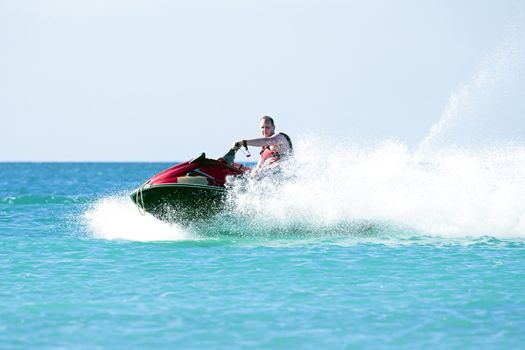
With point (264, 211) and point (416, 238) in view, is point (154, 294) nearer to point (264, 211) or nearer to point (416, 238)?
point (264, 211)

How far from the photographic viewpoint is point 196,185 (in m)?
10.1

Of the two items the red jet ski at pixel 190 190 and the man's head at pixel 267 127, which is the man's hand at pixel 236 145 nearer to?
the red jet ski at pixel 190 190

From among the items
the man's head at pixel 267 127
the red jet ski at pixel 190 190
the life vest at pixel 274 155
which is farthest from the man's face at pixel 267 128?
the red jet ski at pixel 190 190

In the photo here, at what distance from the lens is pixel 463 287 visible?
7039mm

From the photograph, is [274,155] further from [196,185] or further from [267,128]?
[196,185]

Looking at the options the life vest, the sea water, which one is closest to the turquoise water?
the sea water

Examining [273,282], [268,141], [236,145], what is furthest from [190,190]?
[273,282]

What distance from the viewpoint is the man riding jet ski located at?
397 inches

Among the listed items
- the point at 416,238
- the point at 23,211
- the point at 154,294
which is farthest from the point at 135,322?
the point at 23,211

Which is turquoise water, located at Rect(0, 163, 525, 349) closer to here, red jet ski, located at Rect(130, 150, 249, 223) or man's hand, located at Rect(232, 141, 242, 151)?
red jet ski, located at Rect(130, 150, 249, 223)

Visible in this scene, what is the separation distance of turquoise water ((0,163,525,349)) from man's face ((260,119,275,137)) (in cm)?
94

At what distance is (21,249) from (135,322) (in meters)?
4.80

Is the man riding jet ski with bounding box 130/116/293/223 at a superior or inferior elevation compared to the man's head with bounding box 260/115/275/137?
inferior

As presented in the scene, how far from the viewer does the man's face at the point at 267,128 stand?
1061 cm
